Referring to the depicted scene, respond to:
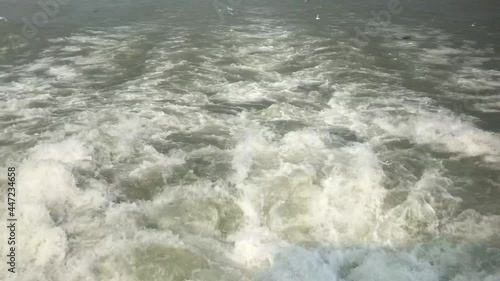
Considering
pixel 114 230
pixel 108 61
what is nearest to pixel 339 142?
pixel 114 230

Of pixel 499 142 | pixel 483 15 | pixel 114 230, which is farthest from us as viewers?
pixel 483 15

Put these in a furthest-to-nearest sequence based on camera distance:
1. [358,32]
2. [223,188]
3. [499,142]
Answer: [358,32] < [499,142] < [223,188]

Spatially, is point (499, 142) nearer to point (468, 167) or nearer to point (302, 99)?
point (468, 167)

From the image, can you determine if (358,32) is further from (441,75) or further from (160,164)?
(160,164)

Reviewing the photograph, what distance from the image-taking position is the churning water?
4801 mm

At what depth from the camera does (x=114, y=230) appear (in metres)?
5.11

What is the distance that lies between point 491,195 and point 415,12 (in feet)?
40.9

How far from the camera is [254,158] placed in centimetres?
668

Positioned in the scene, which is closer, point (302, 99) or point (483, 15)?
point (302, 99)

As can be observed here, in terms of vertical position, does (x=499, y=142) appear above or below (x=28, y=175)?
below

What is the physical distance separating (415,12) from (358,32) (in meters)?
4.29

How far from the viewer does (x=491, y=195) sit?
5.80 meters

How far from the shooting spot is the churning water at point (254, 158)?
4.80 meters

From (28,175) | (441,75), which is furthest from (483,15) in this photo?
(28,175)
